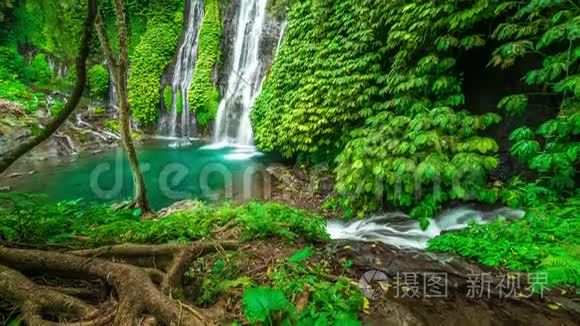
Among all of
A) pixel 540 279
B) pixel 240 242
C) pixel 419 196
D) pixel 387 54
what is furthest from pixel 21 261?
pixel 387 54

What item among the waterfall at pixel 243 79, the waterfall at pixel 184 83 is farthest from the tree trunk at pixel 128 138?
the waterfall at pixel 184 83

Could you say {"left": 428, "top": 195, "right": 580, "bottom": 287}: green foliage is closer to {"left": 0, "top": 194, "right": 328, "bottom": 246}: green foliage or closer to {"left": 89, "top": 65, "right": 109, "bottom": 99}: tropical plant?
{"left": 0, "top": 194, "right": 328, "bottom": 246}: green foliage

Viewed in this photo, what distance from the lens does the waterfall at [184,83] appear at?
16219 millimetres

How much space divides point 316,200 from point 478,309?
15.2ft

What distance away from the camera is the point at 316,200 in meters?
7.18

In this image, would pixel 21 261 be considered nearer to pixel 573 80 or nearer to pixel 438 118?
pixel 438 118

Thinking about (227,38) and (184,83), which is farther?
(184,83)

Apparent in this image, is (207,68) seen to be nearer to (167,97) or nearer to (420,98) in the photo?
(167,97)

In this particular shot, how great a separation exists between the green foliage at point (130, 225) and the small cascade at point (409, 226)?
113cm

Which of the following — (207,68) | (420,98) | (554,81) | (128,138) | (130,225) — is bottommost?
(130,225)

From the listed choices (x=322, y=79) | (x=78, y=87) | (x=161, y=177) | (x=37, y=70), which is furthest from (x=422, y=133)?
(x=37, y=70)

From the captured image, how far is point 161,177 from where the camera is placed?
32.1 feet

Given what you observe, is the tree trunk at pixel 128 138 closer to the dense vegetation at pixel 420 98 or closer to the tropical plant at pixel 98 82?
the dense vegetation at pixel 420 98

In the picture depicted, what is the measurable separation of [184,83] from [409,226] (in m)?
14.6
